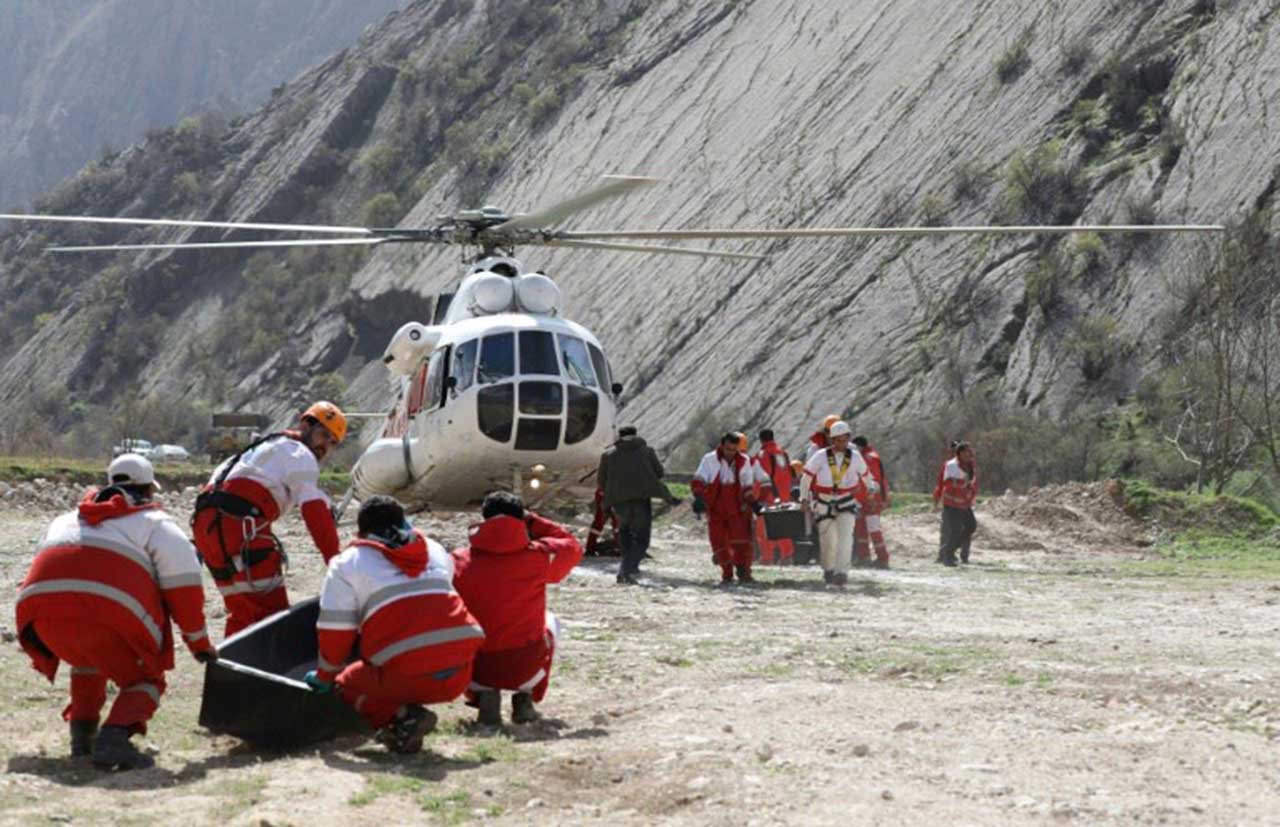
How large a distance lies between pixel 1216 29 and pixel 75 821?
137 feet

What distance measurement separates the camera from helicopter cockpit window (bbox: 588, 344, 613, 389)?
61.9 ft

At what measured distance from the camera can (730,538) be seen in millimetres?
16062

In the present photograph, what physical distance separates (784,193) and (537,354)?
33.0 metres

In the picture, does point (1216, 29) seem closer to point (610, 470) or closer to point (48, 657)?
→ point (610, 470)

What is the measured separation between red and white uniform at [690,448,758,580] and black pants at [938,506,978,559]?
185 inches

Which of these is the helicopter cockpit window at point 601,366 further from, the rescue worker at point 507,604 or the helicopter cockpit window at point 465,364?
the rescue worker at point 507,604

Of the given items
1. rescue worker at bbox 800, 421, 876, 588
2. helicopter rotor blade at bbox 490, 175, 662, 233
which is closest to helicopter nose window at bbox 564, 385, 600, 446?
helicopter rotor blade at bbox 490, 175, 662, 233

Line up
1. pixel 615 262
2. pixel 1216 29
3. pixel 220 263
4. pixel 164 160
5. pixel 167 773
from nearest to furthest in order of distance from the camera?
pixel 167 773
pixel 1216 29
pixel 615 262
pixel 220 263
pixel 164 160

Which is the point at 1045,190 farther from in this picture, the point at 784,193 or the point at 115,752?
the point at 115,752

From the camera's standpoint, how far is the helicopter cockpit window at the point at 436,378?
18.8m

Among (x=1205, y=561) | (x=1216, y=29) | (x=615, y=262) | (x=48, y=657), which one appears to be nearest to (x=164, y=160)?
(x=615, y=262)

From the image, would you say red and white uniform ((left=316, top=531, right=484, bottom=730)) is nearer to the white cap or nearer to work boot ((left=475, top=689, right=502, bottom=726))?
work boot ((left=475, top=689, right=502, bottom=726))

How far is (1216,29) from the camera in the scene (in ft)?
140

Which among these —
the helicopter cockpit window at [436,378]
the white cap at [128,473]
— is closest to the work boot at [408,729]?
the white cap at [128,473]
